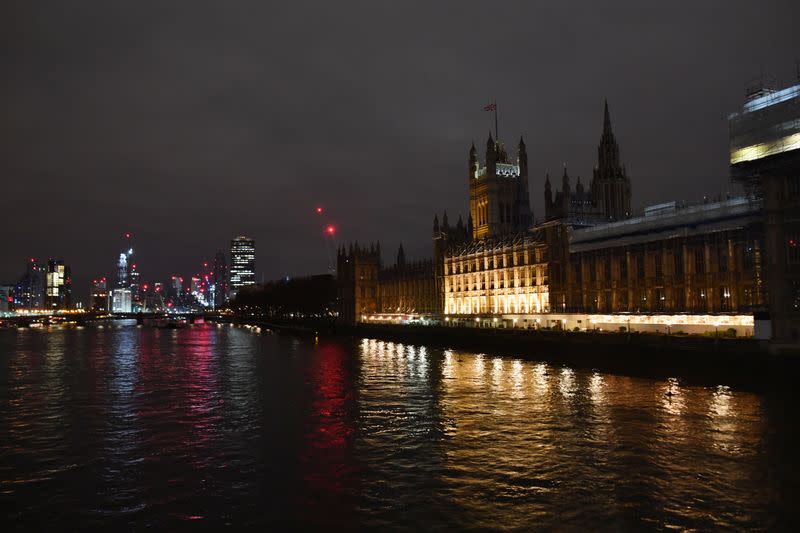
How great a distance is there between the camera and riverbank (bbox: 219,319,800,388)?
163ft

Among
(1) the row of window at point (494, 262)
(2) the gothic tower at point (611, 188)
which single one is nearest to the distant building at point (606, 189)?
(2) the gothic tower at point (611, 188)

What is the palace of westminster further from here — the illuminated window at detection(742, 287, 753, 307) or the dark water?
the dark water

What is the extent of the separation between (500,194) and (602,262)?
5923cm

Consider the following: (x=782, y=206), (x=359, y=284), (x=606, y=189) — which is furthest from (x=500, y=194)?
(x=782, y=206)

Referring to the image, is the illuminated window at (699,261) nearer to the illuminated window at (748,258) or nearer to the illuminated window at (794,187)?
the illuminated window at (748,258)

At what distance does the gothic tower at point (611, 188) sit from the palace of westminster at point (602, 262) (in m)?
0.20

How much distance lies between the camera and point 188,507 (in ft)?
71.1

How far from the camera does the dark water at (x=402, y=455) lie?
20.7m

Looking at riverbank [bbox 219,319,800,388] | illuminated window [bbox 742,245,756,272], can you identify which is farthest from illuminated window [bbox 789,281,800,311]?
illuminated window [bbox 742,245,756,272]

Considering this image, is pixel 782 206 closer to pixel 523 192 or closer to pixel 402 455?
pixel 402 455

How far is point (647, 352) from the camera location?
6141cm

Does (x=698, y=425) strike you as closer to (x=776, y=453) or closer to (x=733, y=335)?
(x=776, y=453)

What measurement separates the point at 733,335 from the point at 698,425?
29.0m

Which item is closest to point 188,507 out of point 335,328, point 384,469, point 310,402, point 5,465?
point 384,469
